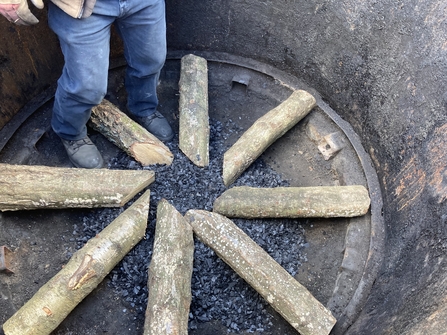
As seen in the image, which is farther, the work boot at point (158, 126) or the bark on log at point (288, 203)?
the work boot at point (158, 126)

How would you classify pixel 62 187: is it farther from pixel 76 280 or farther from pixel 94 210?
pixel 76 280

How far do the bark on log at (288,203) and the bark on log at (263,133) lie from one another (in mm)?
217

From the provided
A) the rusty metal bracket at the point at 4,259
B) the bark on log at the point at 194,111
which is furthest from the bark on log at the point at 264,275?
the rusty metal bracket at the point at 4,259

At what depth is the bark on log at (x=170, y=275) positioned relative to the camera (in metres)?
1.95

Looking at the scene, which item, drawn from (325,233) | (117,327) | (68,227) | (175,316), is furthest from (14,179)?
(325,233)

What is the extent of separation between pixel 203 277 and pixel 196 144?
0.93 m

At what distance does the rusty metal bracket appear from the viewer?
7.50 ft

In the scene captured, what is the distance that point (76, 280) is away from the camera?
2.05m

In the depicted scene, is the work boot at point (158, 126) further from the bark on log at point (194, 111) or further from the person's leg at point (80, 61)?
the person's leg at point (80, 61)

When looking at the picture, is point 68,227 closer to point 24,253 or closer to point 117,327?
point 24,253

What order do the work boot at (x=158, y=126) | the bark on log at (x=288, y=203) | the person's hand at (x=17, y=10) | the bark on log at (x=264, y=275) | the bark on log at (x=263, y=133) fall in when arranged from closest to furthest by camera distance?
1. the person's hand at (x=17, y=10)
2. the bark on log at (x=264, y=275)
3. the bark on log at (x=288, y=203)
4. the bark on log at (x=263, y=133)
5. the work boot at (x=158, y=126)

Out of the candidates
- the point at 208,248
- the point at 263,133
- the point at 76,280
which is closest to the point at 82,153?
the point at 76,280

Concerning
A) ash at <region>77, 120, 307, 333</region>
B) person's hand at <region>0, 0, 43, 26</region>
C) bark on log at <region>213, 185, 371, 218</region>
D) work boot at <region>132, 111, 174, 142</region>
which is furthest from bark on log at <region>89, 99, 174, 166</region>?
person's hand at <region>0, 0, 43, 26</region>

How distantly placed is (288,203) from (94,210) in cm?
130
